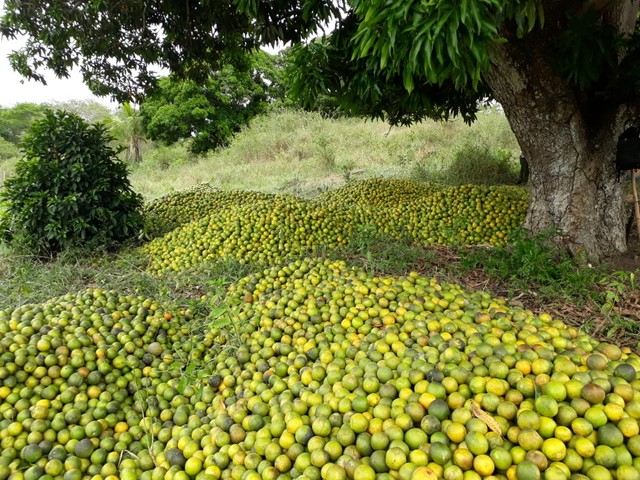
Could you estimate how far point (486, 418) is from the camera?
1437mm

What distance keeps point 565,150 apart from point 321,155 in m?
9.89

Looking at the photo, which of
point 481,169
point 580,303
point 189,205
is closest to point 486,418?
point 580,303

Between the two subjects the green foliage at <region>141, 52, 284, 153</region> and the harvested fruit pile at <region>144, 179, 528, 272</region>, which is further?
the green foliage at <region>141, 52, 284, 153</region>

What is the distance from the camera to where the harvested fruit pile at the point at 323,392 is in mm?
1361

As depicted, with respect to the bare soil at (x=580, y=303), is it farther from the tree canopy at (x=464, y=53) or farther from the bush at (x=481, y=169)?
the bush at (x=481, y=169)

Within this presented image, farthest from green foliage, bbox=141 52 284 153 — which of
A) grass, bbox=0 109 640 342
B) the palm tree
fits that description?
grass, bbox=0 109 640 342

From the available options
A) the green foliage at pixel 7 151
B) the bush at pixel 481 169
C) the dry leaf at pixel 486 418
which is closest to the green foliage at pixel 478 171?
the bush at pixel 481 169

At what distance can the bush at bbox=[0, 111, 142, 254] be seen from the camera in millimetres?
4793

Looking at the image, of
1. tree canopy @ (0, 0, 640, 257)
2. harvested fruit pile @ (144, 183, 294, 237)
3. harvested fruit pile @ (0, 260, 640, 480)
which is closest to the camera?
harvested fruit pile @ (0, 260, 640, 480)

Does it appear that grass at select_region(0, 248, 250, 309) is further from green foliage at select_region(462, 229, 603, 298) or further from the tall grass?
the tall grass

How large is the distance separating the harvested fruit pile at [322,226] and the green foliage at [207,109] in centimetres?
1533

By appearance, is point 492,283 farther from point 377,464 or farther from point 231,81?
point 231,81

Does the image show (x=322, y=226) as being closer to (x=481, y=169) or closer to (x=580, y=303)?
(x=580, y=303)

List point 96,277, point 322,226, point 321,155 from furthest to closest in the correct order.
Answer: point 321,155 → point 322,226 → point 96,277
